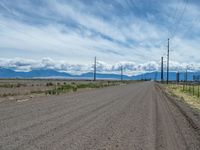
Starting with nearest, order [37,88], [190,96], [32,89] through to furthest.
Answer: [190,96] → [32,89] → [37,88]

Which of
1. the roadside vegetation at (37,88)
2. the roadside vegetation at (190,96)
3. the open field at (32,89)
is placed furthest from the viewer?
the roadside vegetation at (37,88)

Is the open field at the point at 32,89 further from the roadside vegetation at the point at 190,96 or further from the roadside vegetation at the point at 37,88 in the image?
the roadside vegetation at the point at 190,96

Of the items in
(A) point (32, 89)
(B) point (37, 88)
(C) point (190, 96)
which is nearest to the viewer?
(C) point (190, 96)

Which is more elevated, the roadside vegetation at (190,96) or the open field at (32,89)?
the open field at (32,89)

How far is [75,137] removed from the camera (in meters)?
9.05

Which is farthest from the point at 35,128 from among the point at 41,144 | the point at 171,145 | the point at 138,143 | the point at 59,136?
the point at 171,145

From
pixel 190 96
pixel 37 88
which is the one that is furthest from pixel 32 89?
pixel 190 96

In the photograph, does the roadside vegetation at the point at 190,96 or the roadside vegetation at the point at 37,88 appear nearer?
the roadside vegetation at the point at 190,96

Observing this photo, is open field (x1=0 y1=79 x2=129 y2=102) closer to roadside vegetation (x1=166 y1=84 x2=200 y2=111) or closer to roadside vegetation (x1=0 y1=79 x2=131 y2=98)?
roadside vegetation (x1=0 y1=79 x2=131 y2=98)

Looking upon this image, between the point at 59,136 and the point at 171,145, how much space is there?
10.9 ft

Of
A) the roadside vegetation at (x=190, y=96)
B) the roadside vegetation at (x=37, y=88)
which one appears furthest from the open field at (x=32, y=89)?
the roadside vegetation at (x=190, y=96)

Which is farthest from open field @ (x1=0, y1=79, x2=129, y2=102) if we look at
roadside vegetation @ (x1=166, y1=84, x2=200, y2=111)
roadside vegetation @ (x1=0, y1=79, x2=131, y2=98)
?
roadside vegetation @ (x1=166, y1=84, x2=200, y2=111)

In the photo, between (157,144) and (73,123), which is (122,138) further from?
(73,123)

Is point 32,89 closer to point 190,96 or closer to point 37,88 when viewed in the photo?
point 37,88
